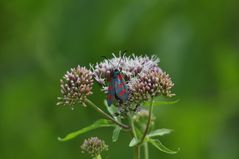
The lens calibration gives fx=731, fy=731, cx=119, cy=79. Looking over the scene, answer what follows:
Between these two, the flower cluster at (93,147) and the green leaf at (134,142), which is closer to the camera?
the green leaf at (134,142)

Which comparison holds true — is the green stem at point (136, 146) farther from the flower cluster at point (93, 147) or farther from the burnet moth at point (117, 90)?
the flower cluster at point (93, 147)

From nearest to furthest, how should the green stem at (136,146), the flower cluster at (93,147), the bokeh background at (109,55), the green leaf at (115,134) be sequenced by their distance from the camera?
1. the green stem at (136,146)
2. the green leaf at (115,134)
3. the flower cluster at (93,147)
4. the bokeh background at (109,55)

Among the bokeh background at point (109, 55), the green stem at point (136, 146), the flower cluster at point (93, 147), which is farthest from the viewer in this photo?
the bokeh background at point (109, 55)

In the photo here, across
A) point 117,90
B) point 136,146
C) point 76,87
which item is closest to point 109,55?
point 76,87

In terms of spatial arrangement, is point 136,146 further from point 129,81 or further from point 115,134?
point 129,81

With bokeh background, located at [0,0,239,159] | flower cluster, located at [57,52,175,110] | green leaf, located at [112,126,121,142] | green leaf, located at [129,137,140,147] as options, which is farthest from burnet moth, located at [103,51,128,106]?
bokeh background, located at [0,0,239,159]

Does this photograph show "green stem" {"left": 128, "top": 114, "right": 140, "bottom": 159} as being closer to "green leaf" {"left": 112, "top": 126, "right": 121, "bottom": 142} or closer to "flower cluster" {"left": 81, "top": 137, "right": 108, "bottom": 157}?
"green leaf" {"left": 112, "top": 126, "right": 121, "bottom": 142}

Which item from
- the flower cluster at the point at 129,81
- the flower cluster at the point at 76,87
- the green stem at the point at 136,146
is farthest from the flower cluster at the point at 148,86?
the flower cluster at the point at 76,87
